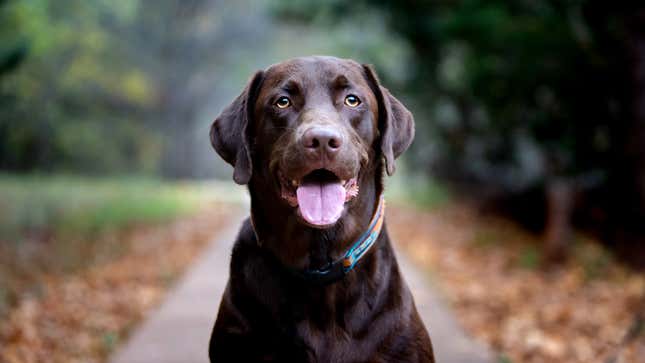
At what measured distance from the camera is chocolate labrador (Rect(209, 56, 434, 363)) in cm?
289

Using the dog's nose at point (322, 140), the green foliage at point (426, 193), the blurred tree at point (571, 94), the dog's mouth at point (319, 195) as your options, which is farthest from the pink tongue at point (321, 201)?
the green foliage at point (426, 193)

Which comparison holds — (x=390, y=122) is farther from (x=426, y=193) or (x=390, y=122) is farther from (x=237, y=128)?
(x=426, y=193)

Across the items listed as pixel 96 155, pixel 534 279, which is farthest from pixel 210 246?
pixel 534 279

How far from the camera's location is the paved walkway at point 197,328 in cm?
491

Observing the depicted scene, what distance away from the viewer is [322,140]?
9.07 feet

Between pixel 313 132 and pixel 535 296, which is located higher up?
pixel 313 132

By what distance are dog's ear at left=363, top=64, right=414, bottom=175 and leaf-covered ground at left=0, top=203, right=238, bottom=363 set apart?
9.49ft

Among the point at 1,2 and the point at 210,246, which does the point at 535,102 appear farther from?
the point at 1,2

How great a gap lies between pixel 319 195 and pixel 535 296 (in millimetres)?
4862

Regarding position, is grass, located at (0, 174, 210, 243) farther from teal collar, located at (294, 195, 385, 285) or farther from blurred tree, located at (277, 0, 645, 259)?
teal collar, located at (294, 195, 385, 285)

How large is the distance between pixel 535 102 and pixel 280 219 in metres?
6.73

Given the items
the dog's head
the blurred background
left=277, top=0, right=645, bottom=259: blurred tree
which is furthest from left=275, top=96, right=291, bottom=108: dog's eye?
left=277, top=0, right=645, bottom=259: blurred tree

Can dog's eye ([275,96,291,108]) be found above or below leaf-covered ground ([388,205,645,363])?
above

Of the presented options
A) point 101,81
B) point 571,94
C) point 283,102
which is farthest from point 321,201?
point 101,81
